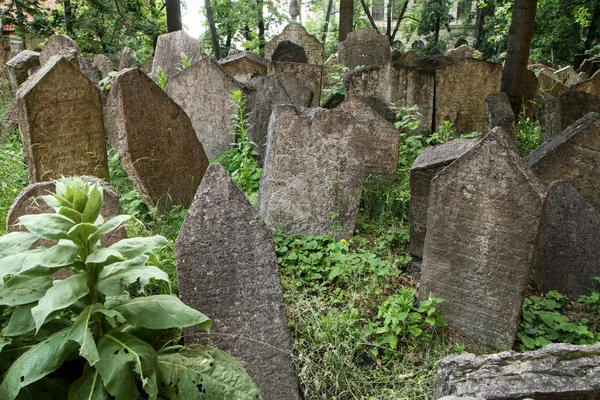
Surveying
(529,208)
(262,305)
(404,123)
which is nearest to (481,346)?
(529,208)

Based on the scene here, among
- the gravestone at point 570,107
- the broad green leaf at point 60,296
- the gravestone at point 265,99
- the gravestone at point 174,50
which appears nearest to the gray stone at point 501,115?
the gravestone at point 570,107

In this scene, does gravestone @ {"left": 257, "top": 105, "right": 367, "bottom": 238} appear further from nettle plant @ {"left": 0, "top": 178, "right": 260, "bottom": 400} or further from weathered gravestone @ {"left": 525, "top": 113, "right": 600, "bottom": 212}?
nettle plant @ {"left": 0, "top": 178, "right": 260, "bottom": 400}

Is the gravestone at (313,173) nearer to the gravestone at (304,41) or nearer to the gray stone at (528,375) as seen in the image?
the gray stone at (528,375)

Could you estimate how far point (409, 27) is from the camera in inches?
1103

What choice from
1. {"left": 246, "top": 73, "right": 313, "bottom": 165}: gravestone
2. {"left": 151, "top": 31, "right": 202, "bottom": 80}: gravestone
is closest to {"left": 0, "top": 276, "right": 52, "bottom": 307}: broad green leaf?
{"left": 246, "top": 73, "right": 313, "bottom": 165}: gravestone

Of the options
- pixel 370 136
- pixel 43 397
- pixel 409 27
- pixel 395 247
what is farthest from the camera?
pixel 409 27

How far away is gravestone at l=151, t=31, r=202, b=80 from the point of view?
931cm

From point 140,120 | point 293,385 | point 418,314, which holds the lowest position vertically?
point 293,385

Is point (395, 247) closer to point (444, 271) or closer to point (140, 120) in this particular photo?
point (444, 271)

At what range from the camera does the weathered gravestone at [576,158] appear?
181 inches

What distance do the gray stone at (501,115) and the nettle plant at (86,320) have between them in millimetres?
4112

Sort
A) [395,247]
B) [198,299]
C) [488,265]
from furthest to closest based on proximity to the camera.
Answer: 1. [395,247]
2. [488,265]
3. [198,299]

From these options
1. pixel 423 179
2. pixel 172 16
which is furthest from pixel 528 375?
pixel 172 16

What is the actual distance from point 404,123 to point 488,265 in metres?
2.99
